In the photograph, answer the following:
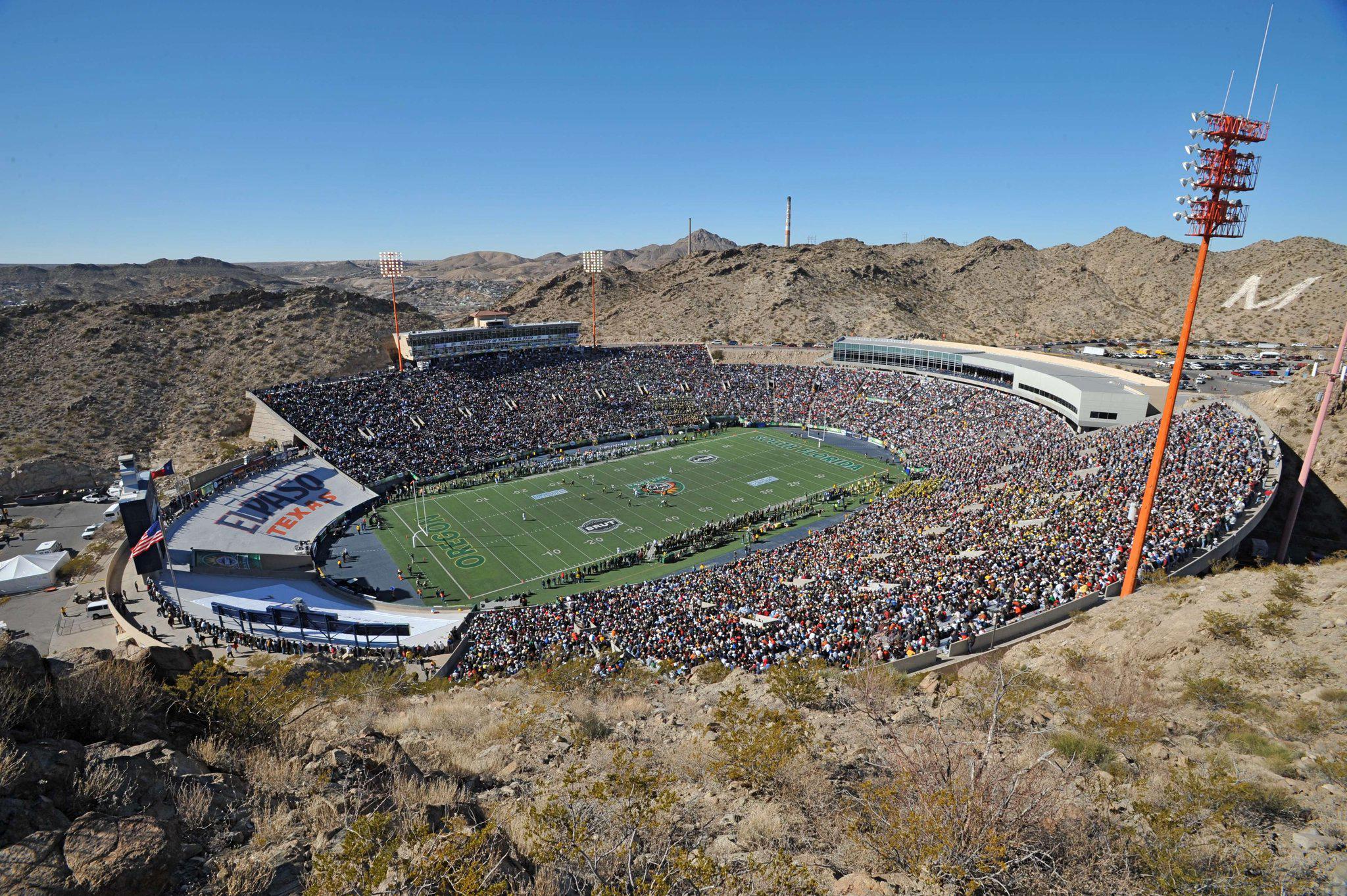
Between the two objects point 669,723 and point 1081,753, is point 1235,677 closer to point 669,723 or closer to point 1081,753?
point 1081,753

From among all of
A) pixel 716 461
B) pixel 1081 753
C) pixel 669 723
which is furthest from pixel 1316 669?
pixel 716 461

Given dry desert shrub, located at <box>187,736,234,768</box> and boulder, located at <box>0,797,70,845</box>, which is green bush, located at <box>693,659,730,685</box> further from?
boulder, located at <box>0,797,70,845</box>

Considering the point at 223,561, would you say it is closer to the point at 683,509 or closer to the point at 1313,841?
the point at 683,509

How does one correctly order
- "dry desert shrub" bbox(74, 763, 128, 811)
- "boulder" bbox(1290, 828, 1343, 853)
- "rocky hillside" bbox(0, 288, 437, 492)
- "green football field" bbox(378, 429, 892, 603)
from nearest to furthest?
"dry desert shrub" bbox(74, 763, 128, 811)
"boulder" bbox(1290, 828, 1343, 853)
"green football field" bbox(378, 429, 892, 603)
"rocky hillside" bbox(0, 288, 437, 492)

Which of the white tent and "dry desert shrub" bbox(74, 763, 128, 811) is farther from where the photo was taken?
the white tent

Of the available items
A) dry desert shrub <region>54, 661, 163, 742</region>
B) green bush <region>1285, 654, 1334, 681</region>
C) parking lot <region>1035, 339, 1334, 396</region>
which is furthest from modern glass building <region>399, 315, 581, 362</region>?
green bush <region>1285, 654, 1334, 681</region>
